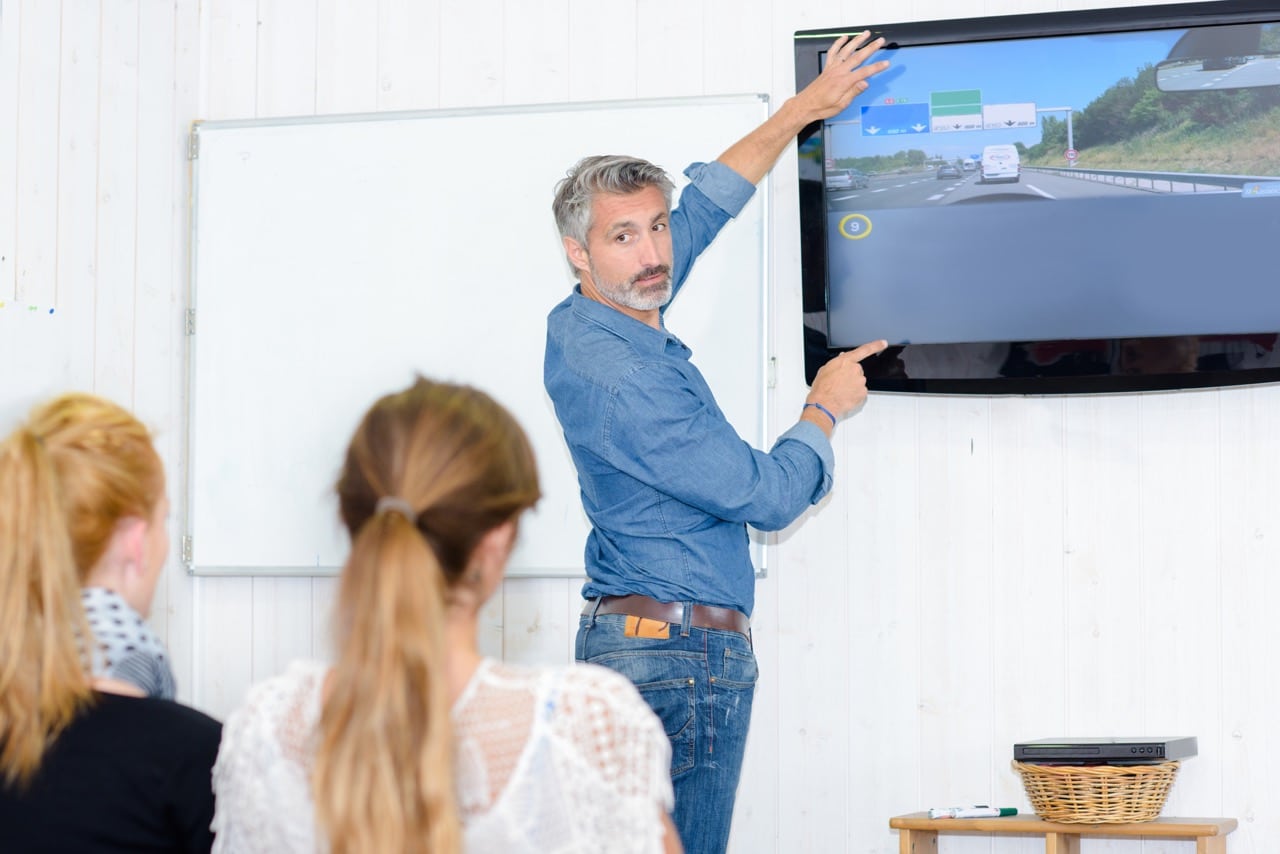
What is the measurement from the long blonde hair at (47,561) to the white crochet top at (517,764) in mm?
187

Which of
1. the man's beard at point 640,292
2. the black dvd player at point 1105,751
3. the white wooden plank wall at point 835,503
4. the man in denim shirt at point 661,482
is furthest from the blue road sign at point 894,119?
the black dvd player at point 1105,751

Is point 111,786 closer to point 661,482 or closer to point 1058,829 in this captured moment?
point 661,482

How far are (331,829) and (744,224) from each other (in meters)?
2.13

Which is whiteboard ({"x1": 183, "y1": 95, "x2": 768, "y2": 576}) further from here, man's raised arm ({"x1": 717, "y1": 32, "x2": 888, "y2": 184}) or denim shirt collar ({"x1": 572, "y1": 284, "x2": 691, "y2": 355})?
denim shirt collar ({"x1": 572, "y1": 284, "x2": 691, "y2": 355})

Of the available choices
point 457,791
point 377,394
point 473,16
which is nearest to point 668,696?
point 457,791

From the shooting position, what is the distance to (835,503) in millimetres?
3160

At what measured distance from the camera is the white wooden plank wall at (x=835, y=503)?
2957mm

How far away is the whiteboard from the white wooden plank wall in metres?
0.06

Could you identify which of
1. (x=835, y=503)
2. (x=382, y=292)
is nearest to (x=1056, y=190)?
(x=835, y=503)

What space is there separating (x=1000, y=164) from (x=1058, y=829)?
1297 mm

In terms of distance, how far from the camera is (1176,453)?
2998 mm

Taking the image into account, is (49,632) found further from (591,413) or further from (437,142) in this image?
(437,142)

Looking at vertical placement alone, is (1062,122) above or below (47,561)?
above

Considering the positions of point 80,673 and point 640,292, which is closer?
point 80,673
